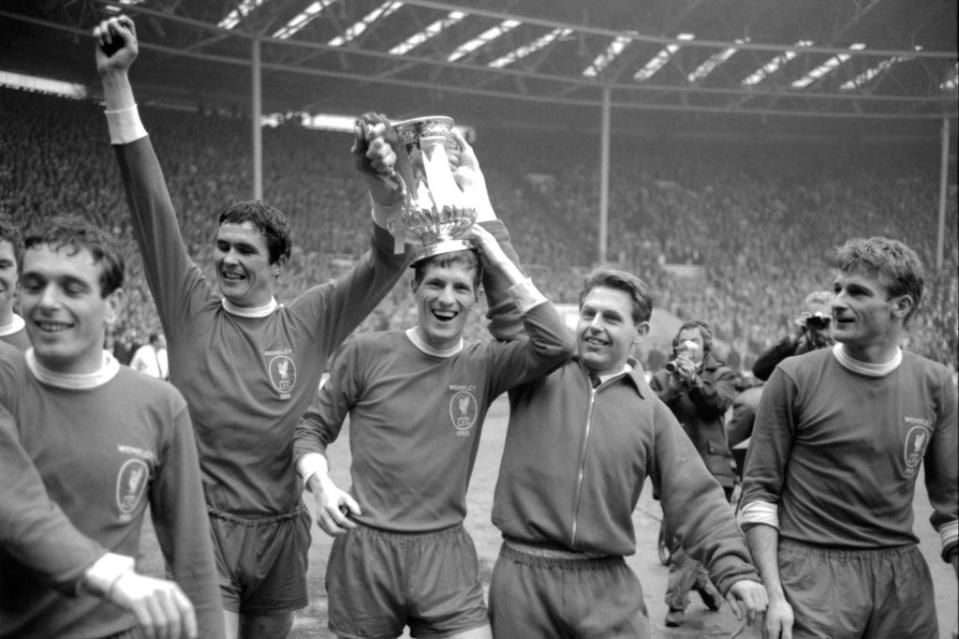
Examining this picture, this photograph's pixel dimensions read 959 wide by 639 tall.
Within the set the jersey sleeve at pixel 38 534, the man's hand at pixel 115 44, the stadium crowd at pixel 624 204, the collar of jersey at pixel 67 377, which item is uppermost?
the stadium crowd at pixel 624 204

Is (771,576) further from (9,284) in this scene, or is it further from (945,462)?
(9,284)

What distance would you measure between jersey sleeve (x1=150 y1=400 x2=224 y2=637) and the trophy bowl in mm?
1058

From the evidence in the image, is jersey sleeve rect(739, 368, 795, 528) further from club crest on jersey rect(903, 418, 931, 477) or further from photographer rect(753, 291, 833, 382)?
photographer rect(753, 291, 833, 382)

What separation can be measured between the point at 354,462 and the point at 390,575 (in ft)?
1.36

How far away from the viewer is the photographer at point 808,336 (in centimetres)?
527

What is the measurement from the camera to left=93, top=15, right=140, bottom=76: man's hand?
2695mm

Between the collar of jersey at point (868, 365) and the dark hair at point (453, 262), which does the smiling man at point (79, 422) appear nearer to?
the dark hair at point (453, 262)

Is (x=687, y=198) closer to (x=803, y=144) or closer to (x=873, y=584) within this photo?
(x=803, y=144)

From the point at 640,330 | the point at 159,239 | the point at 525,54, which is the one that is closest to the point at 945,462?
the point at 640,330

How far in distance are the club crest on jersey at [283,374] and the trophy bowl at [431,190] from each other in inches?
24.9

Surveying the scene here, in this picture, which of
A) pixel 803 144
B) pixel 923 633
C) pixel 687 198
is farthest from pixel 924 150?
pixel 923 633

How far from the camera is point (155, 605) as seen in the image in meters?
1.95

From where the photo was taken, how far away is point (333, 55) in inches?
993

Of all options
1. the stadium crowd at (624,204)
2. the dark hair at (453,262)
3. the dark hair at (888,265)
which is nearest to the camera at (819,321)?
A: the dark hair at (888,265)
